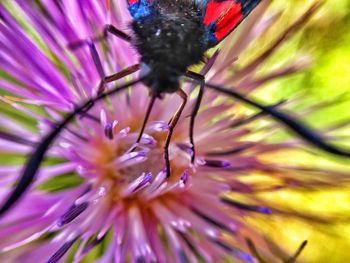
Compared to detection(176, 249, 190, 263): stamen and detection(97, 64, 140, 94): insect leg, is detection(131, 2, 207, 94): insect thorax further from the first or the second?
detection(176, 249, 190, 263): stamen

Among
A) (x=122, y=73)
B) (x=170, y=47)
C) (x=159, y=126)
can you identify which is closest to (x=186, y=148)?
(x=159, y=126)

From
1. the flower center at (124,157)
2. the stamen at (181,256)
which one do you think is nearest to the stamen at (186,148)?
the flower center at (124,157)

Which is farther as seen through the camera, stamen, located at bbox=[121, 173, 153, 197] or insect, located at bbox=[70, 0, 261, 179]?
stamen, located at bbox=[121, 173, 153, 197]

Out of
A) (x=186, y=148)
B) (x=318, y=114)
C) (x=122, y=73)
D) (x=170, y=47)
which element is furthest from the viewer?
(x=318, y=114)

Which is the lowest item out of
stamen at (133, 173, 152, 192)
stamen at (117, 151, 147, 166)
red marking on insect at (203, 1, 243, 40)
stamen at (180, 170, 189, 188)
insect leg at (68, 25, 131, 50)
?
stamen at (180, 170, 189, 188)

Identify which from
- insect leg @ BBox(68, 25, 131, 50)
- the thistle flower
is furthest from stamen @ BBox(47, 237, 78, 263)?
insect leg @ BBox(68, 25, 131, 50)

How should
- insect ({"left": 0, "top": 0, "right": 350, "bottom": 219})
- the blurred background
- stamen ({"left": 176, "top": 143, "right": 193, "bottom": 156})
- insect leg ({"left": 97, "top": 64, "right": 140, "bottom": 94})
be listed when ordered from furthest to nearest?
the blurred background
stamen ({"left": 176, "top": 143, "right": 193, "bottom": 156})
insect leg ({"left": 97, "top": 64, "right": 140, "bottom": 94})
insect ({"left": 0, "top": 0, "right": 350, "bottom": 219})

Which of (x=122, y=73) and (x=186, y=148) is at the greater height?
(x=122, y=73)

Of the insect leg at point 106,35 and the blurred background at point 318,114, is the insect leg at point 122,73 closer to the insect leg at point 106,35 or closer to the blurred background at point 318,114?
the insect leg at point 106,35

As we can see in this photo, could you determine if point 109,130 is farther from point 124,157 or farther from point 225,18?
point 225,18
